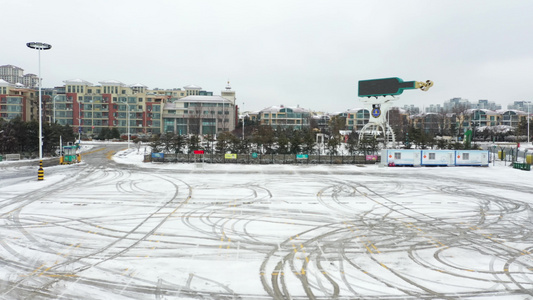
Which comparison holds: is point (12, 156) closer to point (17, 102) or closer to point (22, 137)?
point (22, 137)

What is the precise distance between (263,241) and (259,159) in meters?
32.7

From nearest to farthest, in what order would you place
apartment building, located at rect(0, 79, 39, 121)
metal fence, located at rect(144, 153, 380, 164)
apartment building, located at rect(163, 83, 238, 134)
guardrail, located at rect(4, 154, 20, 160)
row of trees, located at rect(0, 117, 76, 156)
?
guardrail, located at rect(4, 154, 20, 160) → metal fence, located at rect(144, 153, 380, 164) → row of trees, located at rect(0, 117, 76, 156) → apartment building, located at rect(0, 79, 39, 121) → apartment building, located at rect(163, 83, 238, 134)

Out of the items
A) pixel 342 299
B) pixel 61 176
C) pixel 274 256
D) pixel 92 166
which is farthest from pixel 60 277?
pixel 92 166

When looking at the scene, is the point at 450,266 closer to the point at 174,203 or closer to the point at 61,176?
the point at 174,203

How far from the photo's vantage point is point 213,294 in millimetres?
9414

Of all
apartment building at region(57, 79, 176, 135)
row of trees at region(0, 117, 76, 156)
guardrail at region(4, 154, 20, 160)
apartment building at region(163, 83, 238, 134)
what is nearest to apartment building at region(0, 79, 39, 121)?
apartment building at region(57, 79, 176, 135)

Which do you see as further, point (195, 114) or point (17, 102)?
point (195, 114)

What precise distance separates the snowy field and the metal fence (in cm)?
1822

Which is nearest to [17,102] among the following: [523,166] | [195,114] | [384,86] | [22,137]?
[195,114]

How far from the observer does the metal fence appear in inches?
1806

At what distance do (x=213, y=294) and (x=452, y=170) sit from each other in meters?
38.2

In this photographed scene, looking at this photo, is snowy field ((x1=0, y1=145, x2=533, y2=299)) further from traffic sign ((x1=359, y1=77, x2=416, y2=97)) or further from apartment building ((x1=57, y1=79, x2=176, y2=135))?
apartment building ((x1=57, y1=79, x2=176, y2=135))

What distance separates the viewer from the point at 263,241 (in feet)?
45.3

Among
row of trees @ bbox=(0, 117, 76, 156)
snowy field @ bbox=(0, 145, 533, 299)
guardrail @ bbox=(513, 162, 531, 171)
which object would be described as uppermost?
row of trees @ bbox=(0, 117, 76, 156)
